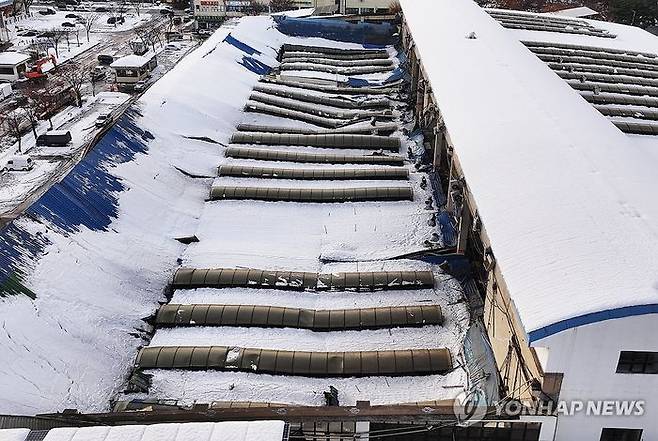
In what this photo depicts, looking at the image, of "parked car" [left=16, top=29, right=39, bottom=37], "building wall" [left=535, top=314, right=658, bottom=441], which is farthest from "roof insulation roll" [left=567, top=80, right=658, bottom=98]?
"parked car" [left=16, top=29, right=39, bottom=37]

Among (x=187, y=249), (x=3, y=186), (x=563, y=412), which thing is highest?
(x=563, y=412)

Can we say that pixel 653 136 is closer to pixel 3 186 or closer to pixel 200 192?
pixel 200 192

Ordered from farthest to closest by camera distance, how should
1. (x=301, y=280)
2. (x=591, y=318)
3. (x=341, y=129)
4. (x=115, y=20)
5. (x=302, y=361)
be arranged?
(x=115, y=20) < (x=341, y=129) < (x=301, y=280) < (x=302, y=361) < (x=591, y=318)

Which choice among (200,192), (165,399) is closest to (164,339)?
(165,399)

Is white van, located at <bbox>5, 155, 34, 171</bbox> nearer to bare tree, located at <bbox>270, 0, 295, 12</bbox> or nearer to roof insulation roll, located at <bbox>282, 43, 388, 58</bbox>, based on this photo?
roof insulation roll, located at <bbox>282, 43, 388, 58</bbox>

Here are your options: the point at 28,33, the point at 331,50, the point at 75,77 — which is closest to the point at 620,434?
the point at 331,50

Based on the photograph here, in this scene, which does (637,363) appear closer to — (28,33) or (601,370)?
(601,370)
